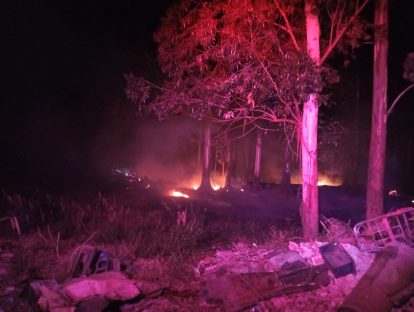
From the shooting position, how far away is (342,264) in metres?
7.64

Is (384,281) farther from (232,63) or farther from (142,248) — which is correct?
(232,63)

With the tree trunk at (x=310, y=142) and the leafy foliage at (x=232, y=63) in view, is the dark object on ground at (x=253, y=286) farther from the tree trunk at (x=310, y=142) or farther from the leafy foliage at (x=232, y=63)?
the leafy foliage at (x=232, y=63)

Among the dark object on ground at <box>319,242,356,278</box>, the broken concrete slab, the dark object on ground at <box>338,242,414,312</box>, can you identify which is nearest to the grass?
the broken concrete slab

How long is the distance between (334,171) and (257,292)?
24.2 meters

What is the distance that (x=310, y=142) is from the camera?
1067 cm

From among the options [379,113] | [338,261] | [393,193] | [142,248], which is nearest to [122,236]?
[142,248]

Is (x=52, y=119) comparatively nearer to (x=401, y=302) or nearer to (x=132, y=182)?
(x=132, y=182)

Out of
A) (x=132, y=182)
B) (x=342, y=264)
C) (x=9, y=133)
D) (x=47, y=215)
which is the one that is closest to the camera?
(x=342, y=264)

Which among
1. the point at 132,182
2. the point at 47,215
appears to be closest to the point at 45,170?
the point at 132,182

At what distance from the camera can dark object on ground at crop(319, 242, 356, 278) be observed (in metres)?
7.65

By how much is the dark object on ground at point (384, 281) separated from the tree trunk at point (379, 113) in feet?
11.8

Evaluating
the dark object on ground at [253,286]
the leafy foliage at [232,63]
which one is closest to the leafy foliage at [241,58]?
the leafy foliage at [232,63]

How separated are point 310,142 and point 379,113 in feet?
6.09

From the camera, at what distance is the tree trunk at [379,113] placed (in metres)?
11.2
